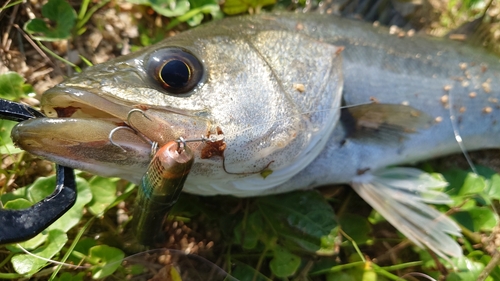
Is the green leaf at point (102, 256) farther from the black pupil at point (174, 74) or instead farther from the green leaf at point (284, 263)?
the black pupil at point (174, 74)

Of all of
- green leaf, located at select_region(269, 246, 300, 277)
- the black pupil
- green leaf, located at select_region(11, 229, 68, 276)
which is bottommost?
green leaf, located at select_region(269, 246, 300, 277)

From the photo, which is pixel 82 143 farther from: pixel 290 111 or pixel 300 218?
pixel 300 218

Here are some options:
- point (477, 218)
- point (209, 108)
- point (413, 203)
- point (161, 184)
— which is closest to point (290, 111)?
point (209, 108)

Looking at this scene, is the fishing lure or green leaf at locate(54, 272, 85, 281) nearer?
the fishing lure

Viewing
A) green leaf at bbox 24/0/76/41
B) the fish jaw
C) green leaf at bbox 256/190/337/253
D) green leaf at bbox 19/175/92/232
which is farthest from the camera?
green leaf at bbox 24/0/76/41

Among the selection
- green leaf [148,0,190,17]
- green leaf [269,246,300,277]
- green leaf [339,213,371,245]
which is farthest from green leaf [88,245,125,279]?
green leaf [148,0,190,17]

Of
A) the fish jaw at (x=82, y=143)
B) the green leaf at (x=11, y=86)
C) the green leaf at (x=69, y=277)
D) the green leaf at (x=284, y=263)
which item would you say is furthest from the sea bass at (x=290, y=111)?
the green leaf at (x=11, y=86)

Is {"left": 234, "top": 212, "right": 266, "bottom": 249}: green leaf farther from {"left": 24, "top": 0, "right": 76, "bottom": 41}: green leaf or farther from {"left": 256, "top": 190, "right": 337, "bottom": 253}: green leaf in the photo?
{"left": 24, "top": 0, "right": 76, "bottom": 41}: green leaf
